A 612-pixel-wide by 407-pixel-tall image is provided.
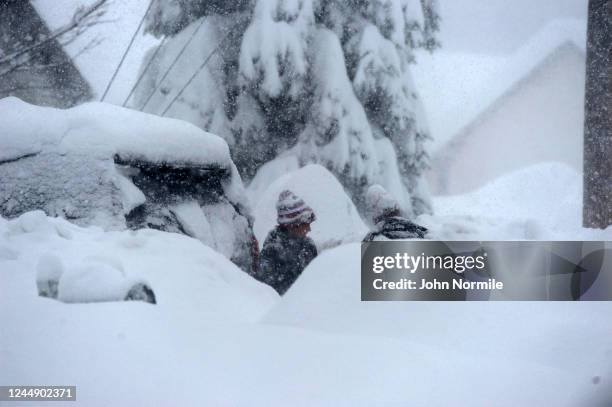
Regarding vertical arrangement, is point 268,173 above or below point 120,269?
above

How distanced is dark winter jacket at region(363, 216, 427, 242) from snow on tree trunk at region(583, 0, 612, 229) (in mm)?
746

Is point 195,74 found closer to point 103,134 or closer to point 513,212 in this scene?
point 103,134

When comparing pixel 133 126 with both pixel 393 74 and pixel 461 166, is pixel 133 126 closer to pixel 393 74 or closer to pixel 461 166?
pixel 393 74

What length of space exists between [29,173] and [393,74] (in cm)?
158

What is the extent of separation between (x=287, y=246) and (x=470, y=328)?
2.74ft

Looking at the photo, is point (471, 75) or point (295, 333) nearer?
point (295, 333)

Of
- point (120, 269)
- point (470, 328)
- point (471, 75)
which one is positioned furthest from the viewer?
point (471, 75)

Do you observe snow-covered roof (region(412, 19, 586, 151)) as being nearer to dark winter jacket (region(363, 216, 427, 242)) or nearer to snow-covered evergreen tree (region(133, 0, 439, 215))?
snow-covered evergreen tree (region(133, 0, 439, 215))

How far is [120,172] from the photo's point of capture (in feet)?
8.46

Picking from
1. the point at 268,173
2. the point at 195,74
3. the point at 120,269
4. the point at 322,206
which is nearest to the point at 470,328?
the point at 322,206

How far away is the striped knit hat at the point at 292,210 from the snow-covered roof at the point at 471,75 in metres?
0.62

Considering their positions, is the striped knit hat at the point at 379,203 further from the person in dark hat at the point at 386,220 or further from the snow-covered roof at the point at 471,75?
the snow-covered roof at the point at 471,75

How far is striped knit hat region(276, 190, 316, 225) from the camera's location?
2.63m

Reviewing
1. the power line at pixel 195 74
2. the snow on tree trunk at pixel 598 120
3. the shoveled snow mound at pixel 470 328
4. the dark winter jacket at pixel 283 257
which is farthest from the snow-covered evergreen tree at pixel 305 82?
the snow on tree trunk at pixel 598 120
